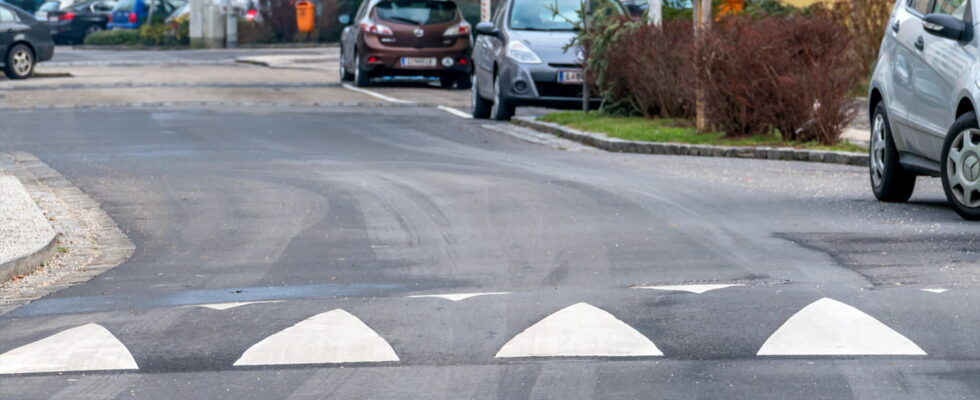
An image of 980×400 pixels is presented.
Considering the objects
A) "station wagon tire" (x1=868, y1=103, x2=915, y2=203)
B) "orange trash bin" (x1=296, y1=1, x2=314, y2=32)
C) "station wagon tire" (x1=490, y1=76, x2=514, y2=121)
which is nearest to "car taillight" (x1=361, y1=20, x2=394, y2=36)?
"station wagon tire" (x1=490, y1=76, x2=514, y2=121)

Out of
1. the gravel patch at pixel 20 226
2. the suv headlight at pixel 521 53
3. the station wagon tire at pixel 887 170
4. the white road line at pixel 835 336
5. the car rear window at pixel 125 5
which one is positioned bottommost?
the car rear window at pixel 125 5

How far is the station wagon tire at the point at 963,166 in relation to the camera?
10.3m

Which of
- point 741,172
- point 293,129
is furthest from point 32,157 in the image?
point 741,172

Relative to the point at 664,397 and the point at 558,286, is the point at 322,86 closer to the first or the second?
the point at 558,286

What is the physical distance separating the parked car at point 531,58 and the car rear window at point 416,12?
7.35 meters

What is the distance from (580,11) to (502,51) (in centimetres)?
103

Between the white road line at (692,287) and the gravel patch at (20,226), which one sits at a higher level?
the white road line at (692,287)

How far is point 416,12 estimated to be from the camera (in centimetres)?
3030

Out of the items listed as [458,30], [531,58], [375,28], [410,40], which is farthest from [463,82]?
[531,58]

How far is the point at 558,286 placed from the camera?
325 inches

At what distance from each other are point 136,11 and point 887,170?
162 ft

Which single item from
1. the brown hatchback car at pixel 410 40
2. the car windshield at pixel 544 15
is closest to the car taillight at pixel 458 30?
the brown hatchback car at pixel 410 40

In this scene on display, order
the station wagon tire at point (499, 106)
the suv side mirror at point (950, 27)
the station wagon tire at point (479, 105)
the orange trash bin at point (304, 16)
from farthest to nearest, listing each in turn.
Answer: the orange trash bin at point (304, 16), the station wagon tire at point (479, 105), the station wagon tire at point (499, 106), the suv side mirror at point (950, 27)

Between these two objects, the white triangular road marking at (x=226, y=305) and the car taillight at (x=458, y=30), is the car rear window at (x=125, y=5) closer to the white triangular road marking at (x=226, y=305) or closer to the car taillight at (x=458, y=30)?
the car taillight at (x=458, y=30)
